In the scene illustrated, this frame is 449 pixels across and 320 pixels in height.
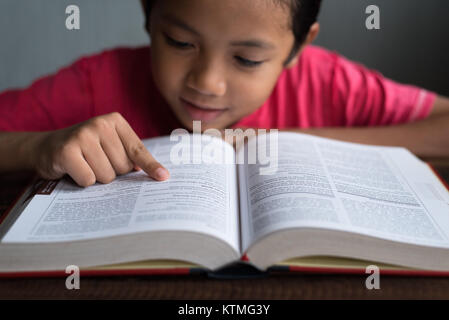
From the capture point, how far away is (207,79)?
641mm

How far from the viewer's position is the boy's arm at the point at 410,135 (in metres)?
0.76

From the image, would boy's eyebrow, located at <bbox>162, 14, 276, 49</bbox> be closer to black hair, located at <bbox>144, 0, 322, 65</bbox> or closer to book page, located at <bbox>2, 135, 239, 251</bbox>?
black hair, located at <bbox>144, 0, 322, 65</bbox>

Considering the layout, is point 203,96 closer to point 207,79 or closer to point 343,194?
point 207,79

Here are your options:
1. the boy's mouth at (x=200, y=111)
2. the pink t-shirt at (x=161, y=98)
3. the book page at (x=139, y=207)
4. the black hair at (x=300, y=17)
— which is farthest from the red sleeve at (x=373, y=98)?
the book page at (x=139, y=207)

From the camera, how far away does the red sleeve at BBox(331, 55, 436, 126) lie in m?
0.89

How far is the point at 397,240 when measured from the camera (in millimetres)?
410

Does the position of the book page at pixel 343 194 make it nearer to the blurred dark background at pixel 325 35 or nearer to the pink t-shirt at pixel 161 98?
the pink t-shirt at pixel 161 98

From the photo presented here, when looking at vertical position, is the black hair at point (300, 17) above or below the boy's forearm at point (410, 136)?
above

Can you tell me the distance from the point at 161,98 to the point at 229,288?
564 millimetres

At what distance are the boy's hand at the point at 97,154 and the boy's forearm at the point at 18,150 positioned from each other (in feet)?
0.21

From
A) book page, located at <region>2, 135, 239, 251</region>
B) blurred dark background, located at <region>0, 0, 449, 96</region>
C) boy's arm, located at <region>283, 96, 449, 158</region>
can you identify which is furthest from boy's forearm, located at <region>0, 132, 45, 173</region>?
blurred dark background, located at <region>0, 0, 449, 96</region>

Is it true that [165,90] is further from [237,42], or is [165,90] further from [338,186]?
[338,186]

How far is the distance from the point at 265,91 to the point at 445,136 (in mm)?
348

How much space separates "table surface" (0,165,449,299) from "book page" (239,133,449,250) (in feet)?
0.14
